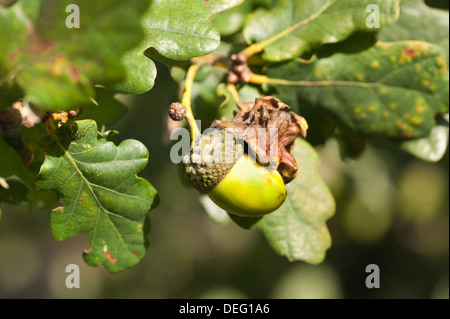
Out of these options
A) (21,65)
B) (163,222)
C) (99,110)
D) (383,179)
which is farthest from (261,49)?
(163,222)

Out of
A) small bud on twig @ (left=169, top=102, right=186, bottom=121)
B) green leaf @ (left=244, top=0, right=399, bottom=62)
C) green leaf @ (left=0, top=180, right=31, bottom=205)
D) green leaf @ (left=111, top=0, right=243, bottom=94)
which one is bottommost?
green leaf @ (left=0, top=180, right=31, bottom=205)

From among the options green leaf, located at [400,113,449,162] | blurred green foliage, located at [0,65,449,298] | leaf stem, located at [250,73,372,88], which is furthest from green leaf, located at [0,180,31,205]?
green leaf, located at [400,113,449,162]

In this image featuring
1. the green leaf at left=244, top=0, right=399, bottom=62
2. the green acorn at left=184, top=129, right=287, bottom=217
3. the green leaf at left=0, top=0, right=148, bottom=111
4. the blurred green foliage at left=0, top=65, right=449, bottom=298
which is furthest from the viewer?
the blurred green foliage at left=0, top=65, right=449, bottom=298

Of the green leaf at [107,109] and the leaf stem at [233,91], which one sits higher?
the leaf stem at [233,91]

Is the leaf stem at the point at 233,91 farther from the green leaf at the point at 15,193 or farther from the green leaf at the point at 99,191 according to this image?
the green leaf at the point at 15,193

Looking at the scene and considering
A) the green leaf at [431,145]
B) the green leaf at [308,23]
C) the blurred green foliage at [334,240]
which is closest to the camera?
the green leaf at [308,23]

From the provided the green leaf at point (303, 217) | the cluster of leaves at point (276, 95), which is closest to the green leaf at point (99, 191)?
the cluster of leaves at point (276, 95)

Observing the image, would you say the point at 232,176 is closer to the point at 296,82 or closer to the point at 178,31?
the point at 178,31

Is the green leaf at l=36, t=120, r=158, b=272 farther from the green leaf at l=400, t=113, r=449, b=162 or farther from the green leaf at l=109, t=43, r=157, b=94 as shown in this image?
the green leaf at l=400, t=113, r=449, b=162
